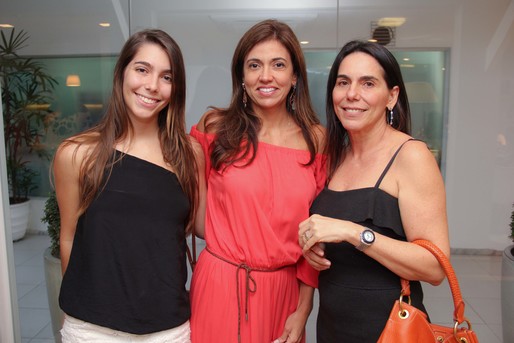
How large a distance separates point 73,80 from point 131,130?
2.43 meters

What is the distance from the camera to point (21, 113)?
11.8ft

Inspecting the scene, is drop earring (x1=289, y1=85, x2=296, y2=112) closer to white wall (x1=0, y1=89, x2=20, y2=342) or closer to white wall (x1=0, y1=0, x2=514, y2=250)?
white wall (x1=0, y1=0, x2=514, y2=250)

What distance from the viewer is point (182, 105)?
1.88m

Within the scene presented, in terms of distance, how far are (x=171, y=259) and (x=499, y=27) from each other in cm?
331

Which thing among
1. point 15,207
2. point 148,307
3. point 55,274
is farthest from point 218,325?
point 15,207

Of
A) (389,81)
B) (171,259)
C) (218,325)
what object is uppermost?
(389,81)

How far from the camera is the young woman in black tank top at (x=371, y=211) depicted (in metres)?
1.45

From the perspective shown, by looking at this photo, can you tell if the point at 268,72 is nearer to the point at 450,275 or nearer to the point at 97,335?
the point at 450,275

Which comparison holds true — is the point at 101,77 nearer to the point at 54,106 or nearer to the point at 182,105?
the point at 54,106

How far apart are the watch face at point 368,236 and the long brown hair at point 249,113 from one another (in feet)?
1.98

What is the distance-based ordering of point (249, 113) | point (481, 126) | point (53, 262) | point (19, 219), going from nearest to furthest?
point (249, 113) → point (53, 262) → point (19, 219) → point (481, 126)

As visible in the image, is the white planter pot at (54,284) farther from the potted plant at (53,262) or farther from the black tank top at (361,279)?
the black tank top at (361,279)

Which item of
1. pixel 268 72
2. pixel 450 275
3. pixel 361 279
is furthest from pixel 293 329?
pixel 268 72

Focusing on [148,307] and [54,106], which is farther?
[54,106]
